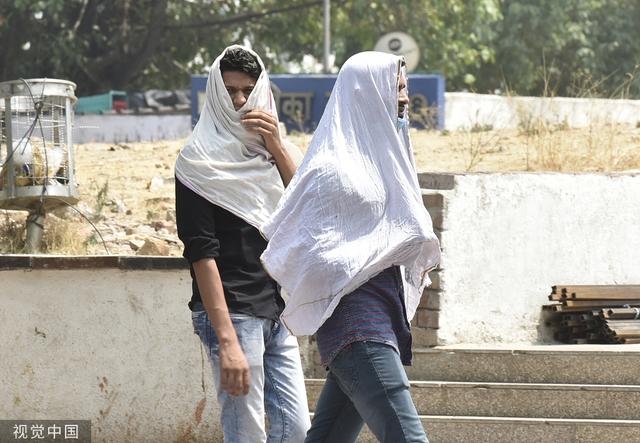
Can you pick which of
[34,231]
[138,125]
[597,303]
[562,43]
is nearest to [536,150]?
[597,303]

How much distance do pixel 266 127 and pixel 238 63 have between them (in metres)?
0.23

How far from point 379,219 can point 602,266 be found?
431 cm

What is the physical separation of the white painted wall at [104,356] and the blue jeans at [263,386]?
2.56 m

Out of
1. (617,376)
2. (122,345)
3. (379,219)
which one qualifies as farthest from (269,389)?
(617,376)

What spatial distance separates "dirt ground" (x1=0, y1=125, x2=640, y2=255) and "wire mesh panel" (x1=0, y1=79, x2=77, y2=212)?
1.19 ft

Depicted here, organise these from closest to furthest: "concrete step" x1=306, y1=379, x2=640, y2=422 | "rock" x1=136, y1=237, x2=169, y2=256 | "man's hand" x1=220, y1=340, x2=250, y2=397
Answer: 1. "man's hand" x1=220, y1=340, x2=250, y2=397
2. "concrete step" x1=306, y1=379, x2=640, y2=422
3. "rock" x1=136, y1=237, x2=169, y2=256

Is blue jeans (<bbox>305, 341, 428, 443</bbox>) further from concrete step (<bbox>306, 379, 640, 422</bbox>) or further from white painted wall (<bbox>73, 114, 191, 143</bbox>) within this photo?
white painted wall (<bbox>73, 114, 191, 143</bbox>)

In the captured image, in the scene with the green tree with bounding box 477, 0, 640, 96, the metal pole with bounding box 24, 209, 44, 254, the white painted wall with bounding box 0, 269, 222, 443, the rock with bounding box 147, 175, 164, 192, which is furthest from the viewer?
the green tree with bounding box 477, 0, 640, 96

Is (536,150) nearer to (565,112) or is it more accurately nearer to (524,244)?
(524,244)

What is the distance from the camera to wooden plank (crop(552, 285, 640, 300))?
7.70m

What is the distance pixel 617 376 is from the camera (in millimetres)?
7148

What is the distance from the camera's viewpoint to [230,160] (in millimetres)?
4527

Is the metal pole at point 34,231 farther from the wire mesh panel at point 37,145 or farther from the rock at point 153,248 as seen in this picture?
the rock at point 153,248

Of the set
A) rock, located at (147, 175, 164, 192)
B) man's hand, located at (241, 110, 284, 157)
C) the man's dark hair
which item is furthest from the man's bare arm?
rock, located at (147, 175, 164, 192)
